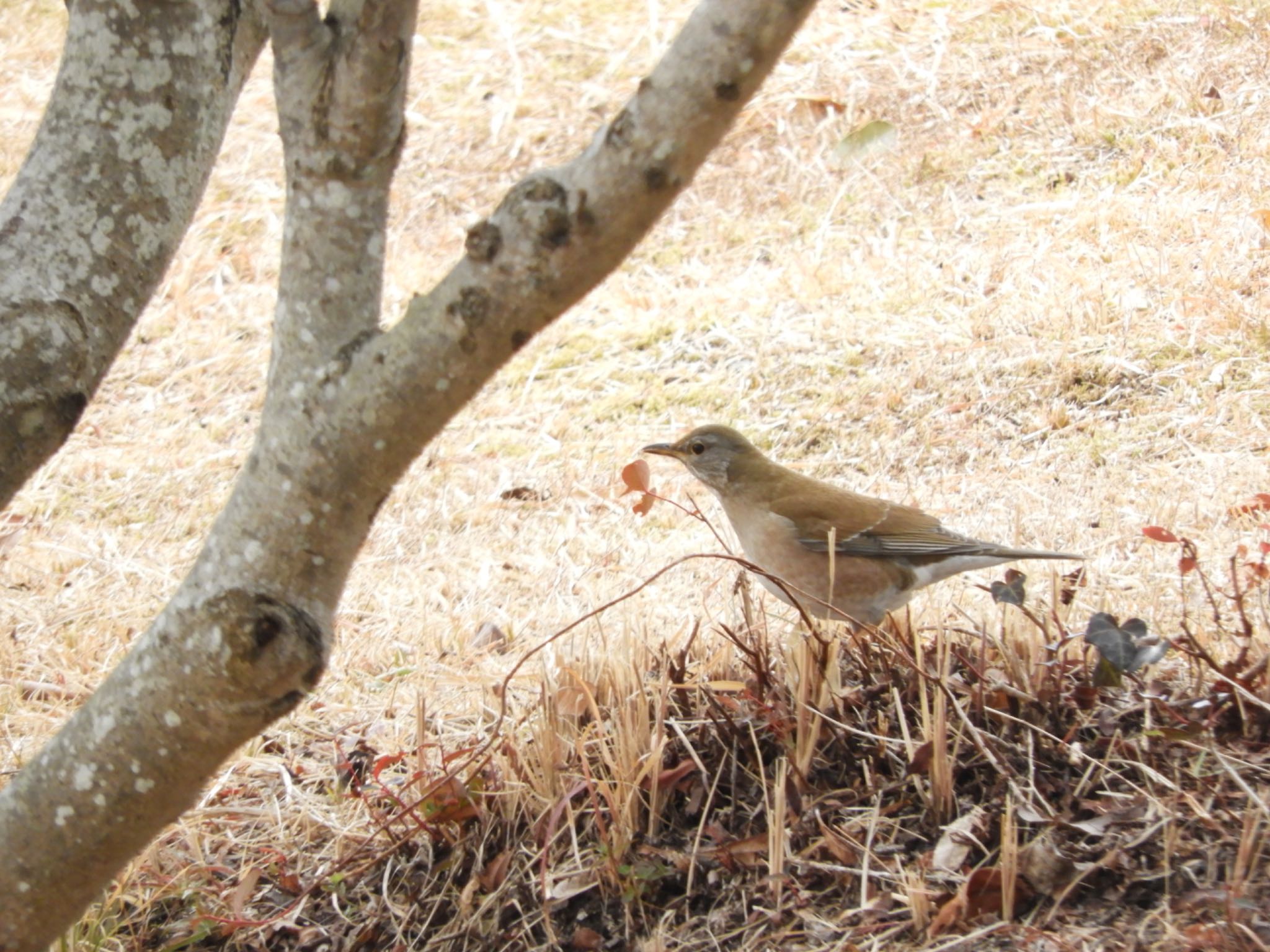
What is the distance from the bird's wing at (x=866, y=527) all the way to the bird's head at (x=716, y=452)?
0.73 ft

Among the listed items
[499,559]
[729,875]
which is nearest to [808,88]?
[499,559]

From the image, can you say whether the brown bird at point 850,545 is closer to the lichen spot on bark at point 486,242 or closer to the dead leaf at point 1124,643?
the dead leaf at point 1124,643

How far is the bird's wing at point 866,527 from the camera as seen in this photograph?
14.0ft

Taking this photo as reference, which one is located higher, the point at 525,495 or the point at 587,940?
the point at 525,495

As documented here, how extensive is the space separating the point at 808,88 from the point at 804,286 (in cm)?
200

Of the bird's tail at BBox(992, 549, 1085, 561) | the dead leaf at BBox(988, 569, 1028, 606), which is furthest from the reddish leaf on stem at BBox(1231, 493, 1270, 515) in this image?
the dead leaf at BBox(988, 569, 1028, 606)

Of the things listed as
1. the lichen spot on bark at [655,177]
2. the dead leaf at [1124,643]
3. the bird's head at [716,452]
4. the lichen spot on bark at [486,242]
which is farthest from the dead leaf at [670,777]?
the bird's head at [716,452]

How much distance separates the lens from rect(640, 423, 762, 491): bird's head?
4.67 m

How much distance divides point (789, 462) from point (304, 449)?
3.52 meters

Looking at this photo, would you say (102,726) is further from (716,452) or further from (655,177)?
(716,452)

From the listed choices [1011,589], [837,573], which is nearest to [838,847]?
[1011,589]

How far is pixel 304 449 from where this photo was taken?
2229mm

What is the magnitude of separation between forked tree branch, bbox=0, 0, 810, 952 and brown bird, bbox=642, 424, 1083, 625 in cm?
219

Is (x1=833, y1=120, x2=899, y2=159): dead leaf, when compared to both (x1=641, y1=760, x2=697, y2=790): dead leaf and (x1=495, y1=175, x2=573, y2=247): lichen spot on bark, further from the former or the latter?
(x1=495, y1=175, x2=573, y2=247): lichen spot on bark
